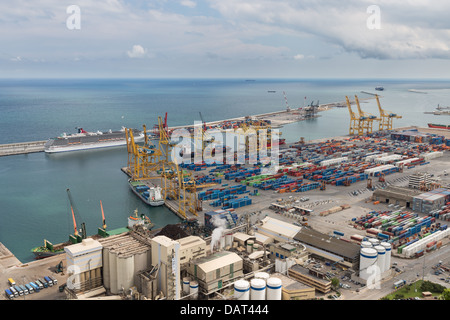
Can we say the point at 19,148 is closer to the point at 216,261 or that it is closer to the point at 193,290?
the point at 216,261

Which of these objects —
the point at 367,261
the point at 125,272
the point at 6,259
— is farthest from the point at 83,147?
the point at 367,261

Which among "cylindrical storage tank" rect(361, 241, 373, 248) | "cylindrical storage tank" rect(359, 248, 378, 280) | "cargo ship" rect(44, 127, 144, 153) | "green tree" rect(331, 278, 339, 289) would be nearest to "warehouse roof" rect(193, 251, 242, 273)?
"green tree" rect(331, 278, 339, 289)

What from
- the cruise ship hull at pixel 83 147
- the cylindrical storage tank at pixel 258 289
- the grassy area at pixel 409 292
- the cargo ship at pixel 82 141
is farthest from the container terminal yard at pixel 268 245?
the cargo ship at pixel 82 141

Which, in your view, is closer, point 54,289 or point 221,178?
point 54,289

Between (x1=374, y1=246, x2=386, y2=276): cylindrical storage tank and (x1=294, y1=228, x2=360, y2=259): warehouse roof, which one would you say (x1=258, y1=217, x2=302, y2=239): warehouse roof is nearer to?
(x1=294, y1=228, x2=360, y2=259): warehouse roof

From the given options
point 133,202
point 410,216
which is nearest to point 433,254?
point 410,216
